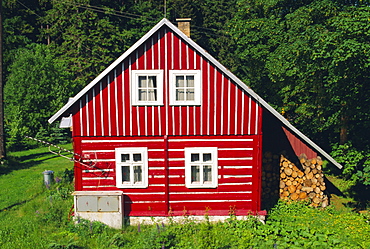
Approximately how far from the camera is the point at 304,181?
52.0ft

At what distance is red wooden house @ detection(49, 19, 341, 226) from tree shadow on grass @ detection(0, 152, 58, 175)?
12795mm

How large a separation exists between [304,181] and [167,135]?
24.4ft

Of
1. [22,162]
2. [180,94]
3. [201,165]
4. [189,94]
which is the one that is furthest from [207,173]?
[22,162]

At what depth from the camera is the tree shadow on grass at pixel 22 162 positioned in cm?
2335

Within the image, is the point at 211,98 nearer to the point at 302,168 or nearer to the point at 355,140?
the point at 302,168

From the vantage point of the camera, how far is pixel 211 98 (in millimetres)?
13102

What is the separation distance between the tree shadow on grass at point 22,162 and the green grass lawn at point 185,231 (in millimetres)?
8381

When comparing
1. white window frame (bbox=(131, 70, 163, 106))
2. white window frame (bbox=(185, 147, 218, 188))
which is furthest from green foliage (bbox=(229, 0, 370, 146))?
white window frame (bbox=(131, 70, 163, 106))

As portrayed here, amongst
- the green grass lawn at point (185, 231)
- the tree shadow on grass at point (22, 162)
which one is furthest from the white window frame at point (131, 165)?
the tree shadow on grass at point (22, 162)

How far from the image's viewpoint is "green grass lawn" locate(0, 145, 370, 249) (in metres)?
11.6

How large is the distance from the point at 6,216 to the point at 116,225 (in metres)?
5.05

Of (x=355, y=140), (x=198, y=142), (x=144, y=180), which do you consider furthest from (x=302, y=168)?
(x=144, y=180)

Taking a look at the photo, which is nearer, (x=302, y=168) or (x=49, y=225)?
(x=49, y=225)

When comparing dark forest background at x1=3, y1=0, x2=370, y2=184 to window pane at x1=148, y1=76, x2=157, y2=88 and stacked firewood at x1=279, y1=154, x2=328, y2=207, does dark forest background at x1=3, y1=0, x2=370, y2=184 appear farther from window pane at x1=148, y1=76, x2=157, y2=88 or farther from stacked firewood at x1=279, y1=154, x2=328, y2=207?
window pane at x1=148, y1=76, x2=157, y2=88
